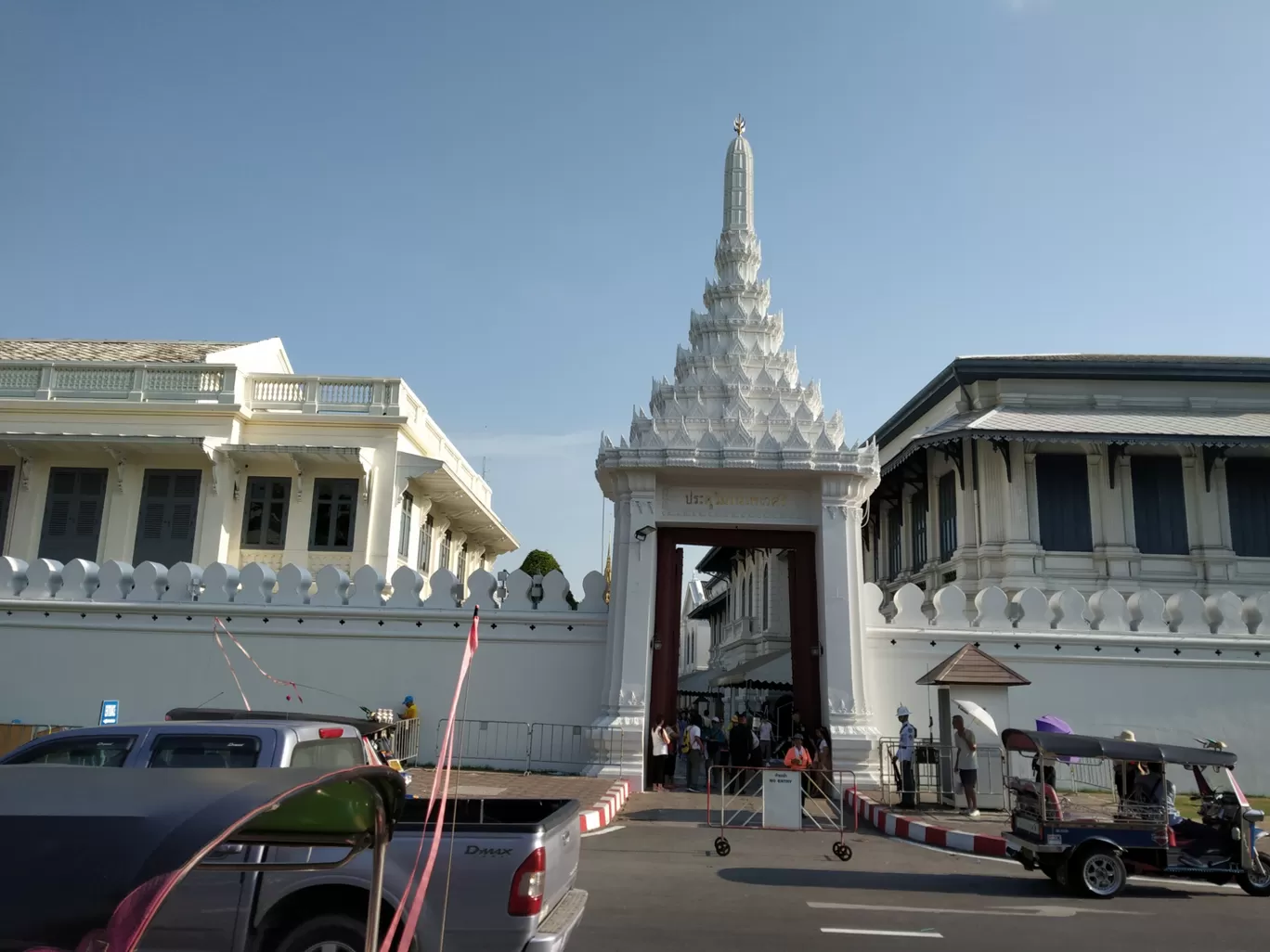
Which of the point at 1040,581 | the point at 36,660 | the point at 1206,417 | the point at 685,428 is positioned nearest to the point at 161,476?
the point at 36,660

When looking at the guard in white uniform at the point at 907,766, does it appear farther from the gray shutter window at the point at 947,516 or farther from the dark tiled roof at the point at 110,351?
the dark tiled roof at the point at 110,351

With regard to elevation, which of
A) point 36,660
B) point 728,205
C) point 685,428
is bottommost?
point 36,660

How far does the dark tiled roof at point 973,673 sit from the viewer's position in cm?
1473

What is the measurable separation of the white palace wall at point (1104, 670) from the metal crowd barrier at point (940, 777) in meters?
1.21

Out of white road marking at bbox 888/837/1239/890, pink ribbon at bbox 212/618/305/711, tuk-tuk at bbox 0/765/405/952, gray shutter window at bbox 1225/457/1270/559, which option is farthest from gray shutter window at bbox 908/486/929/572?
tuk-tuk at bbox 0/765/405/952

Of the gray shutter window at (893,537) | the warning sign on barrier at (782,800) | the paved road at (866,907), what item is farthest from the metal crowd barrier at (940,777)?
the gray shutter window at (893,537)

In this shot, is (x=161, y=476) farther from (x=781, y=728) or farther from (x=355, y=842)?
A: (x=355, y=842)

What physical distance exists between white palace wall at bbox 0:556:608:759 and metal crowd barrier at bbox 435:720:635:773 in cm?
17

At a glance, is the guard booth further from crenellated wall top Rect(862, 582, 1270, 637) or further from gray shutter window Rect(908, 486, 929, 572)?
gray shutter window Rect(908, 486, 929, 572)

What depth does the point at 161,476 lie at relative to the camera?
24734 millimetres

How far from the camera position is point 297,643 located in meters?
18.1

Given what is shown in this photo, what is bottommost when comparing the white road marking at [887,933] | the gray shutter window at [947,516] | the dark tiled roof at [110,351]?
the white road marking at [887,933]

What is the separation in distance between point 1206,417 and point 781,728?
1338 cm

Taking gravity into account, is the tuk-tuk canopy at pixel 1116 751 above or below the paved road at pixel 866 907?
above
